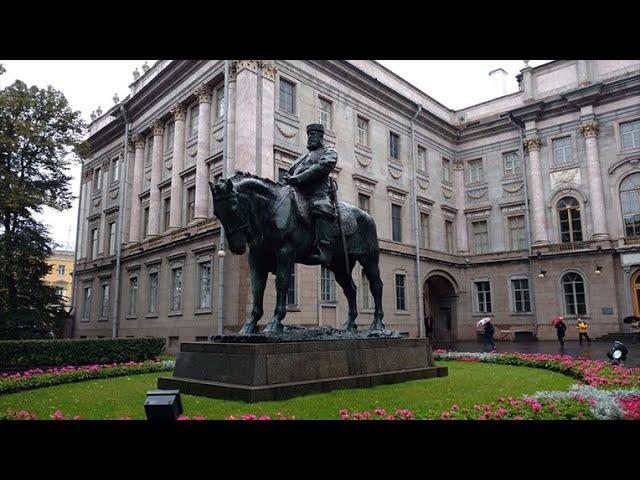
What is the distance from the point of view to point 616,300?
101 ft

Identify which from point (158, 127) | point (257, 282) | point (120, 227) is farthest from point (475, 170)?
point (257, 282)

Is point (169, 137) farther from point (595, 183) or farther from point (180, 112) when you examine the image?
point (595, 183)

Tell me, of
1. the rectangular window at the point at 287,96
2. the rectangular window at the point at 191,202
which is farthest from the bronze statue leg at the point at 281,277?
the rectangular window at the point at 191,202

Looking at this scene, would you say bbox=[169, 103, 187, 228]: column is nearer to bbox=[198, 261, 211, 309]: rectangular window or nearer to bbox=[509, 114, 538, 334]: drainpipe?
bbox=[198, 261, 211, 309]: rectangular window

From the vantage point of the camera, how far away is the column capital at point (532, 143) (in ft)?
115

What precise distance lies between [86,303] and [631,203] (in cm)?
3666

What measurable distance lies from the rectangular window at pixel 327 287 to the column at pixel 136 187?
13.1 meters

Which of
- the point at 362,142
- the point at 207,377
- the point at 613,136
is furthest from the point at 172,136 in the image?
the point at 613,136

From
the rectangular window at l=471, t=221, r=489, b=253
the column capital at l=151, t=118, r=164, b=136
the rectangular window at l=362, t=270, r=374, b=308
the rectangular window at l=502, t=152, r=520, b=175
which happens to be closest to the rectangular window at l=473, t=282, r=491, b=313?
the rectangular window at l=471, t=221, r=489, b=253

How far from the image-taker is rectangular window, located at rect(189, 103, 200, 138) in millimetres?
28641

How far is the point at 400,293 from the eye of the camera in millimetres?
31531

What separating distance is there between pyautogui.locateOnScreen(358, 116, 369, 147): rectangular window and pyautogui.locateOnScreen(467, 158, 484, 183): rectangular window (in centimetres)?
1129

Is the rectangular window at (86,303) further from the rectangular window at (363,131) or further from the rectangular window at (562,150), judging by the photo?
the rectangular window at (562,150)

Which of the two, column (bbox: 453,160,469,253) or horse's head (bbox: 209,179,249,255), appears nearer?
horse's head (bbox: 209,179,249,255)
